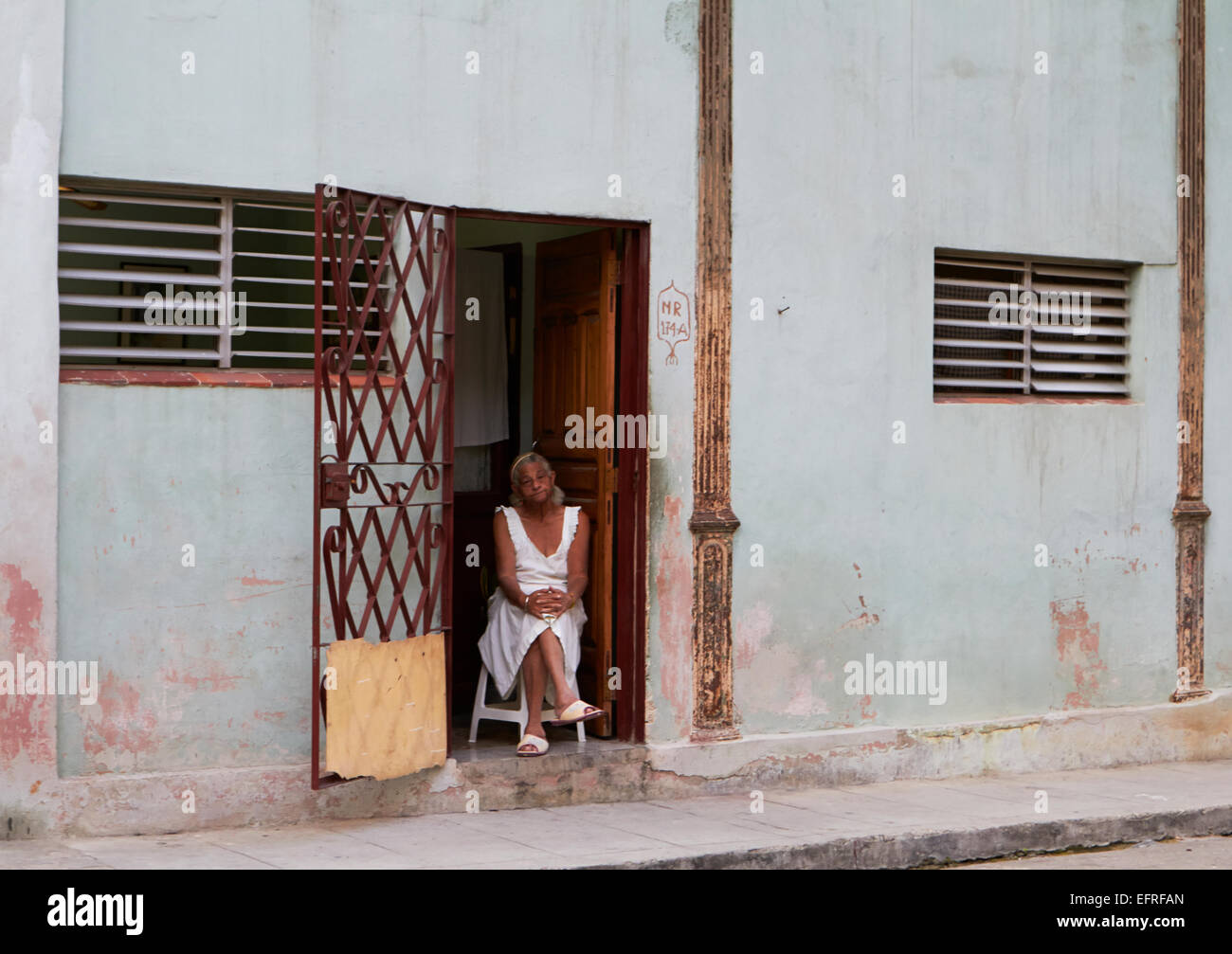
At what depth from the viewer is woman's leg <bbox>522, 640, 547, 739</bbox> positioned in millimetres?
7802

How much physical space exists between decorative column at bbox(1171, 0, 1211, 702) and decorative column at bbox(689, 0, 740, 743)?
3093mm

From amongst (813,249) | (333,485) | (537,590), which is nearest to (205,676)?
(333,485)

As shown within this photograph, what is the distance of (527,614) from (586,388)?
1.26m

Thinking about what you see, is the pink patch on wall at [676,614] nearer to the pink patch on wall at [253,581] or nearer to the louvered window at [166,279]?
the louvered window at [166,279]

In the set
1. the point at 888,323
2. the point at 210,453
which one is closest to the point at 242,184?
the point at 210,453

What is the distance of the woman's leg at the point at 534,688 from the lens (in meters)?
7.80

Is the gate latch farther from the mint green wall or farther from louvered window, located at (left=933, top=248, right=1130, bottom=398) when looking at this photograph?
louvered window, located at (left=933, top=248, right=1130, bottom=398)

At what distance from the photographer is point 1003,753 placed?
8898mm

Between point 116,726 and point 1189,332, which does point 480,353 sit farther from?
point 1189,332

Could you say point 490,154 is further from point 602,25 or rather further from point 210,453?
point 210,453

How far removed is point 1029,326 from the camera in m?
9.12

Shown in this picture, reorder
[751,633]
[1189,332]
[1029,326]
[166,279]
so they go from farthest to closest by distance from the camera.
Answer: [1189,332], [1029,326], [751,633], [166,279]

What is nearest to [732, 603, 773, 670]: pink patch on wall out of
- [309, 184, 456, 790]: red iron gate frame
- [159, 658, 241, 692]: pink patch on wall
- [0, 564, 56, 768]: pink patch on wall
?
[309, 184, 456, 790]: red iron gate frame

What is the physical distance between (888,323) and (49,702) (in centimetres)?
469
